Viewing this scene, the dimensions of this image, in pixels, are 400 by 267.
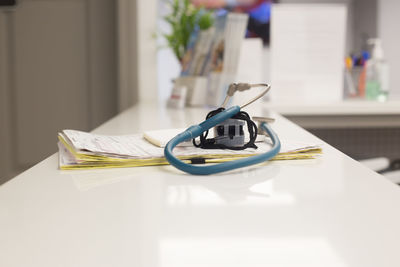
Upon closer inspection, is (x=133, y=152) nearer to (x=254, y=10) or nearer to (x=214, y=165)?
(x=214, y=165)

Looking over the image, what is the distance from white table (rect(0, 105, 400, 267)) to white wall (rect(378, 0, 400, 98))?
225 centimetres

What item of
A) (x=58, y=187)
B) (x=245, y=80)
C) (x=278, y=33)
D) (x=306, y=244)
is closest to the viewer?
(x=306, y=244)

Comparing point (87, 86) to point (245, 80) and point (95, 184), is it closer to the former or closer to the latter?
point (245, 80)

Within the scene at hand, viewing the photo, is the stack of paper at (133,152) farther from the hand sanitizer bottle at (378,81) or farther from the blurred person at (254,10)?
the blurred person at (254,10)

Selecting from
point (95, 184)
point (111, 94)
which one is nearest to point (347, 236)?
point (95, 184)

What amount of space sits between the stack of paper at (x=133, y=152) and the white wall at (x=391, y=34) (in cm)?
215

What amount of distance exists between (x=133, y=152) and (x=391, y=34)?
91.8 inches

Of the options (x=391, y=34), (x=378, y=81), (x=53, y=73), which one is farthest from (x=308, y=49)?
(x=53, y=73)

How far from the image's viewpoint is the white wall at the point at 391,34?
2.64 m

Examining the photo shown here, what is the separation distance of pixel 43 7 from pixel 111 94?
19.6 inches

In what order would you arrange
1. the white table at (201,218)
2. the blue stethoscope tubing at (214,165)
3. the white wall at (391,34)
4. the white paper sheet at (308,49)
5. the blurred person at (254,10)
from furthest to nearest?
1. the blurred person at (254,10)
2. the white wall at (391,34)
3. the white paper sheet at (308,49)
4. the blue stethoscope tubing at (214,165)
5. the white table at (201,218)

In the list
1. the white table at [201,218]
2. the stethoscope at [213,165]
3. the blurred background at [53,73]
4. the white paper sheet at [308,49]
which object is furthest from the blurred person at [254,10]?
the white table at [201,218]

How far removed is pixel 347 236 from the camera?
0.35 m

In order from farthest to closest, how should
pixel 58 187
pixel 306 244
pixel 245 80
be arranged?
pixel 245 80 → pixel 58 187 → pixel 306 244
